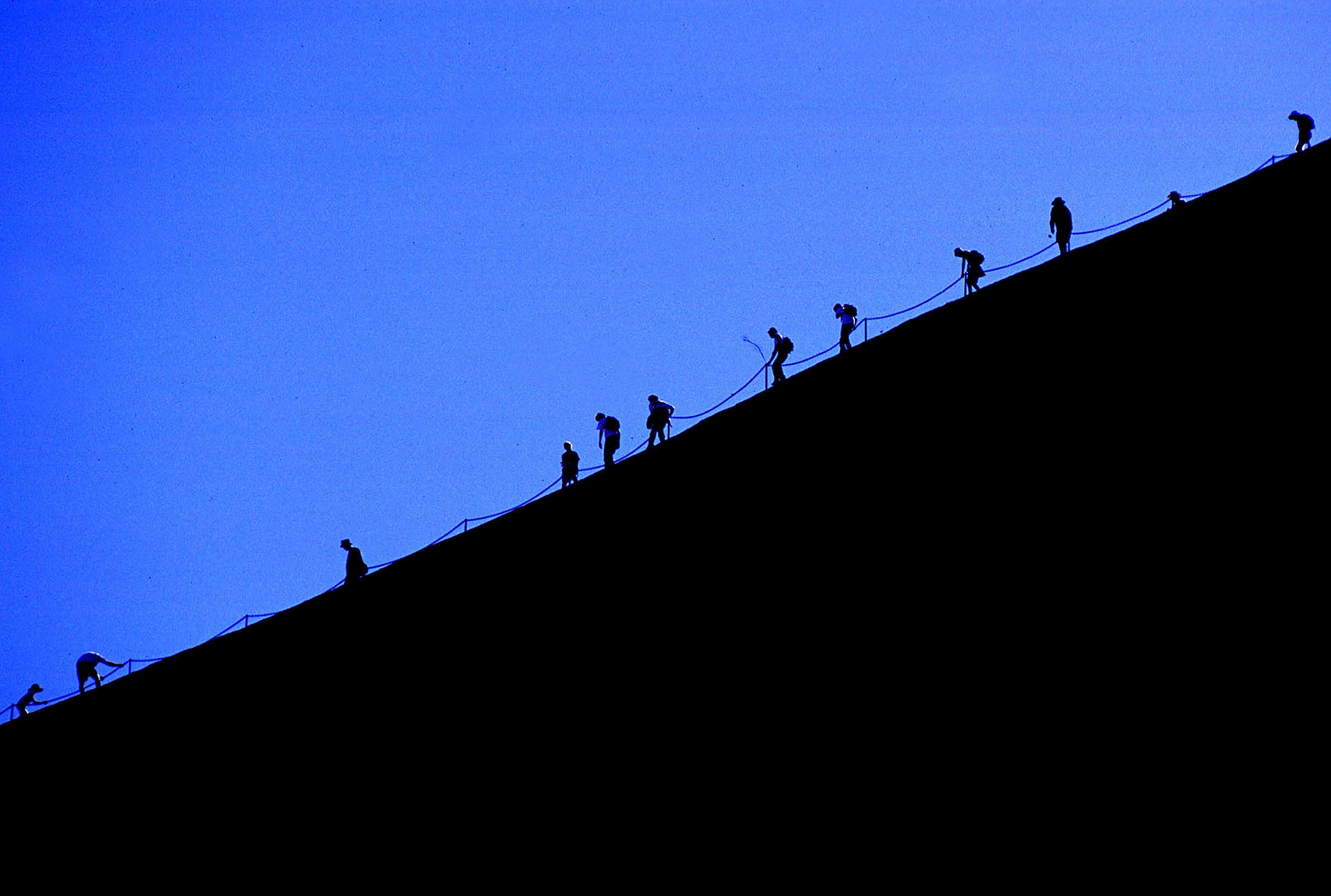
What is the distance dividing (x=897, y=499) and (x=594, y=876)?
4.49m

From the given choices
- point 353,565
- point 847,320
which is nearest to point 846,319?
point 847,320

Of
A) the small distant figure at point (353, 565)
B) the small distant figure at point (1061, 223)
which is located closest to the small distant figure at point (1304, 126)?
the small distant figure at point (1061, 223)

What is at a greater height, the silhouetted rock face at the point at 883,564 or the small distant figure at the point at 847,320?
the small distant figure at the point at 847,320

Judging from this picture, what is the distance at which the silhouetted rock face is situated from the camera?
12.5 metres

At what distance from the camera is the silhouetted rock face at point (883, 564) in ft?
41.0

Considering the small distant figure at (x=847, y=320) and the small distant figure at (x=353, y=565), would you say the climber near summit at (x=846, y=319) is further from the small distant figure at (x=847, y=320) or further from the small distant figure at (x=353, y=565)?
the small distant figure at (x=353, y=565)

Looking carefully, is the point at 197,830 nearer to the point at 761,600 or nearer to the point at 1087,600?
the point at 761,600

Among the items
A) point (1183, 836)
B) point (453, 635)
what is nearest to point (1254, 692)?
point (1183, 836)

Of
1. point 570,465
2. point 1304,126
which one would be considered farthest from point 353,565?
point 1304,126

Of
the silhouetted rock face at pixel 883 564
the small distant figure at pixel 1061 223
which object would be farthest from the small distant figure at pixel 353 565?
the small distant figure at pixel 1061 223

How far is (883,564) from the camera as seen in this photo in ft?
46.2

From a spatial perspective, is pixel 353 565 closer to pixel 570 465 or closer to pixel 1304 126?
pixel 570 465

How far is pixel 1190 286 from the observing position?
13.7 metres

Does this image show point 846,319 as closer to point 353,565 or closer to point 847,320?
point 847,320
